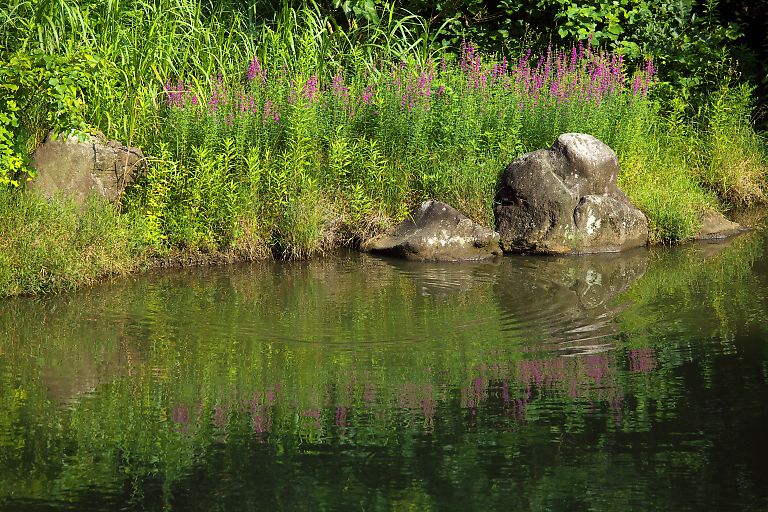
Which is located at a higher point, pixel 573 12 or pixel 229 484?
pixel 573 12

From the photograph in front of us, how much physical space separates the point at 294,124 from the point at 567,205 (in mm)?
2667

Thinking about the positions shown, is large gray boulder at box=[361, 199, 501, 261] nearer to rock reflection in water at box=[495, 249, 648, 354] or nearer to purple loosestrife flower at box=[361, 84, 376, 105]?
rock reflection in water at box=[495, 249, 648, 354]

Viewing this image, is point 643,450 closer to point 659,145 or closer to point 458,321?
point 458,321

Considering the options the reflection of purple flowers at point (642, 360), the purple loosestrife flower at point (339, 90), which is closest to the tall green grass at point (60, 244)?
the purple loosestrife flower at point (339, 90)

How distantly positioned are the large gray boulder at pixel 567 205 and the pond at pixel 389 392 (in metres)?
0.99

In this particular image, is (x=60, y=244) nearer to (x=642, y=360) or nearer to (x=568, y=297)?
(x=568, y=297)

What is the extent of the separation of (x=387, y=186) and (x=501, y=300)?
→ 256 centimetres

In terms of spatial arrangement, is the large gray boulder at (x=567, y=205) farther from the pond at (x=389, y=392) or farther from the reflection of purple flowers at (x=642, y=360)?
the reflection of purple flowers at (x=642, y=360)

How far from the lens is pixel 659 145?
→ 496 inches

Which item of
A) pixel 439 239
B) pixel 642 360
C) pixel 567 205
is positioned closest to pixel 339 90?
pixel 439 239

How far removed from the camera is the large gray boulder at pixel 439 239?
10.5 meters

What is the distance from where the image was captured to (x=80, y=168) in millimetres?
10023

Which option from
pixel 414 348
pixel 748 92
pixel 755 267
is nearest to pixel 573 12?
pixel 748 92

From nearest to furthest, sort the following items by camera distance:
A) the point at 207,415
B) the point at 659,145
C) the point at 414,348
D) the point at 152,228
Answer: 1. the point at 207,415
2. the point at 414,348
3. the point at 152,228
4. the point at 659,145
